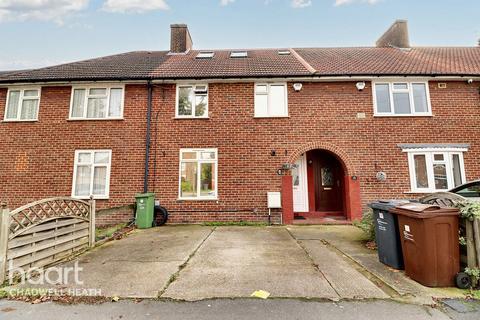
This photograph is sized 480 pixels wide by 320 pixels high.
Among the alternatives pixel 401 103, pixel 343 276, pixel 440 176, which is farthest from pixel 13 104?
pixel 440 176

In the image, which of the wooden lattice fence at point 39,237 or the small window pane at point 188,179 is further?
the small window pane at point 188,179

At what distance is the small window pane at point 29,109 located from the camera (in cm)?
894

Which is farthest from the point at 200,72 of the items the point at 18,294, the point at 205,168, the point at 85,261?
the point at 18,294

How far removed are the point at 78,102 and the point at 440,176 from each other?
45.8 feet

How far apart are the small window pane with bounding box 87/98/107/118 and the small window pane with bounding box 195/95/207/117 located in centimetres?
362

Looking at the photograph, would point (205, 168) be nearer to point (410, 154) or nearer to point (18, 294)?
point (18, 294)

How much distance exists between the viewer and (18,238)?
3.74 meters

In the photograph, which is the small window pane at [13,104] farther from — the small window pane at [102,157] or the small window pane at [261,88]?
the small window pane at [261,88]

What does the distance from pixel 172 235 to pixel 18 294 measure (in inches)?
142

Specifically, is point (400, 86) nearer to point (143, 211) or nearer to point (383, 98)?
point (383, 98)

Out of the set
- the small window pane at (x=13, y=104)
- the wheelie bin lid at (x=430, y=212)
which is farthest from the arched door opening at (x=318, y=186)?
the small window pane at (x=13, y=104)

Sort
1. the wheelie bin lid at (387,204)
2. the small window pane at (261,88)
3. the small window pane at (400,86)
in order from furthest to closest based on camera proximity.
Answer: the small window pane at (261,88) < the small window pane at (400,86) < the wheelie bin lid at (387,204)

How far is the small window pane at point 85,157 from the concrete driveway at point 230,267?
398 cm

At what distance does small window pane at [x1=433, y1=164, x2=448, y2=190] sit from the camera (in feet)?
26.7
